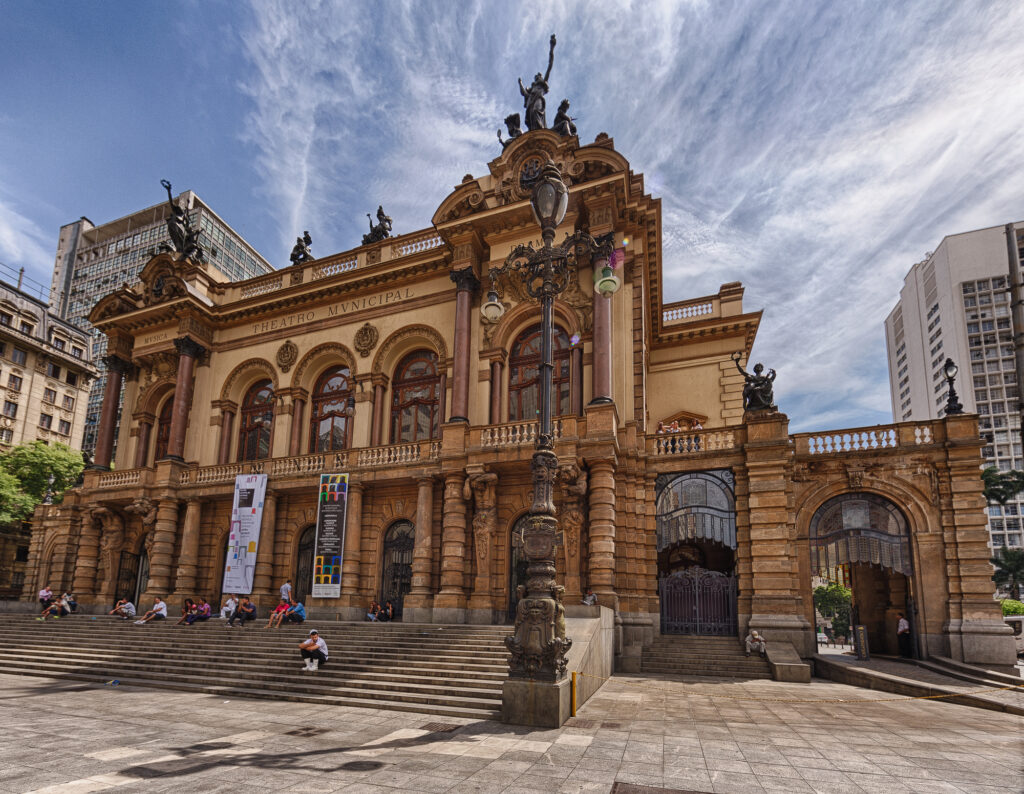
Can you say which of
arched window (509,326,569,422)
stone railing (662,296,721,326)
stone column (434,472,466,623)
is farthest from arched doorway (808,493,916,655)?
stone column (434,472,466,623)

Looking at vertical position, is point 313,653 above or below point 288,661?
above

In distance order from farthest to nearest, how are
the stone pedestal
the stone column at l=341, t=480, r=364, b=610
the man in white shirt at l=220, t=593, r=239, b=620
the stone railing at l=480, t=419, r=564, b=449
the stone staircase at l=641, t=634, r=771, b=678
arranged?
the stone column at l=341, t=480, r=364, b=610
the man in white shirt at l=220, t=593, r=239, b=620
the stone railing at l=480, t=419, r=564, b=449
the stone staircase at l=641, t=634, r=771, b=678
the stone pedestal

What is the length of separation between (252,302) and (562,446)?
17.0m

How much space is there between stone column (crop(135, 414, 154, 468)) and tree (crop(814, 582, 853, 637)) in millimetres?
63279

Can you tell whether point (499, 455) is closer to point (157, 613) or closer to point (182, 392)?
point (157, 613)

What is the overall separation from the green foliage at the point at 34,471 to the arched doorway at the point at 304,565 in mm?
24731

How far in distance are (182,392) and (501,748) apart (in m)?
24.7

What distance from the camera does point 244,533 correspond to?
24.5 metres

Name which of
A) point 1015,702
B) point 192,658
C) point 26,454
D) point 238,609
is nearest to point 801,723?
point 1015,702

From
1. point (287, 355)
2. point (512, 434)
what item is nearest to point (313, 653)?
point (512, 434)

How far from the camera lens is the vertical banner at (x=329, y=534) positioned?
22656mm

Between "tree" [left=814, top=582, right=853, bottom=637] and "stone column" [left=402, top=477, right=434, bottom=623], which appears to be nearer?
"stone column" [left=402, top=477, right=434, bottom=623]

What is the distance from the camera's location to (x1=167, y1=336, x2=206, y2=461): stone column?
1085 inches

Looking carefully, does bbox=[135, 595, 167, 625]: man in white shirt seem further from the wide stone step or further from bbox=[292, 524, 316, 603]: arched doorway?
the wide stone step
